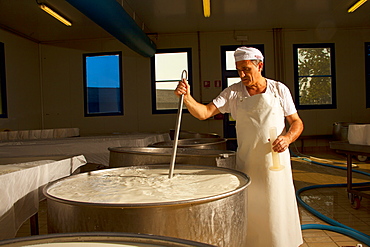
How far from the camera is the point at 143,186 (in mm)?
1415

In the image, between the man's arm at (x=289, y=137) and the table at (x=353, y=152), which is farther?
the table at (x=353, y=152)

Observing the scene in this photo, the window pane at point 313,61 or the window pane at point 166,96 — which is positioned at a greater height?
the window pane at point 313,61

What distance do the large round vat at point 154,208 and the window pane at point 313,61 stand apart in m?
7.29

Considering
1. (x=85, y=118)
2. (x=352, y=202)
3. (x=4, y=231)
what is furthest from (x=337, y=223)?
(x=85, y=118)

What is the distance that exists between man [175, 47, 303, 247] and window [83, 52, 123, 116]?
6.43m

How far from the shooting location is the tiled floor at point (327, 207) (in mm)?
2514

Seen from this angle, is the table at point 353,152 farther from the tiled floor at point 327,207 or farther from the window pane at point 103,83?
the window pane at point 103,83

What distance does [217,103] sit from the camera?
2.04 m

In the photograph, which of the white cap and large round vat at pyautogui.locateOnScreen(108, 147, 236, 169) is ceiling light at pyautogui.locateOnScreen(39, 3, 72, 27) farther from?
the white cap

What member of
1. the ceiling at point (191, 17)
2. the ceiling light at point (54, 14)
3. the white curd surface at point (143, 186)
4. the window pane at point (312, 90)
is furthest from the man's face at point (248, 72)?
the window pane at point (312, 90)

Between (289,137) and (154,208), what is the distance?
3.83ft

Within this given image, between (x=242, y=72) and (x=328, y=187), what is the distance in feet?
10.1

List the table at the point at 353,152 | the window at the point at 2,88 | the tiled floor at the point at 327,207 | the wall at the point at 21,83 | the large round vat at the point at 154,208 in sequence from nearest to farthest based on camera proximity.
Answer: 1. the large round vat at the point at 154,208
2. the tiled floor at the point at 327,207
3. the table at the point at 353,152
4. the window at the point at 2,88
5. the wall at the point at 21,83

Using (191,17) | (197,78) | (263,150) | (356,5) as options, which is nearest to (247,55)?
(263,150)
